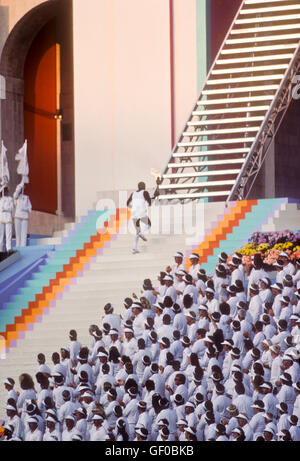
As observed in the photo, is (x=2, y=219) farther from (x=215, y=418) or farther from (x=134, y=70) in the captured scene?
(x=215, y=418)

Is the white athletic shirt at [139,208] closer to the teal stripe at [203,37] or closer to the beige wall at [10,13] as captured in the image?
the teal stripe at [203,37]

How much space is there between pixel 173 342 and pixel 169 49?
449 inches

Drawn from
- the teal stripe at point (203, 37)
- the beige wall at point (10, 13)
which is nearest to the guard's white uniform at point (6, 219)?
the teal stripe at point (203, 37)

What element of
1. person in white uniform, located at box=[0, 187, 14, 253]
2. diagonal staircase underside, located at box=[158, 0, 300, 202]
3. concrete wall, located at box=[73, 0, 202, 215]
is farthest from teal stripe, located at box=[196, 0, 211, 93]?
person in white uniform, located at box=[0, 187, 14, 253]

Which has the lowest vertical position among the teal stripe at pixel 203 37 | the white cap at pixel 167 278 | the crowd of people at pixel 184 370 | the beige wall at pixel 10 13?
the crowd of people at pixel 184 370

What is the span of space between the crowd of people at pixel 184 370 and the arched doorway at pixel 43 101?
13.0m

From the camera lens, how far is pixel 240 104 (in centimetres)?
3092

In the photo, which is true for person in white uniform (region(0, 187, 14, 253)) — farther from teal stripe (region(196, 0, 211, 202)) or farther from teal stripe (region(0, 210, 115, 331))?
teal stripe (region(196, 0, 211, 202))

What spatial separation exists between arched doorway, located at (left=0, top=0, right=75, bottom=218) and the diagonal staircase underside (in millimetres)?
5628

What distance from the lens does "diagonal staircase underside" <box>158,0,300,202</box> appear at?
92.6 ft

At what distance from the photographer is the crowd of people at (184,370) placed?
20016mm

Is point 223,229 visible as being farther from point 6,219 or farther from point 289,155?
point 289,155

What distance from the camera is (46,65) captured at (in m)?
36.8

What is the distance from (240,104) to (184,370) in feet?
35.4
